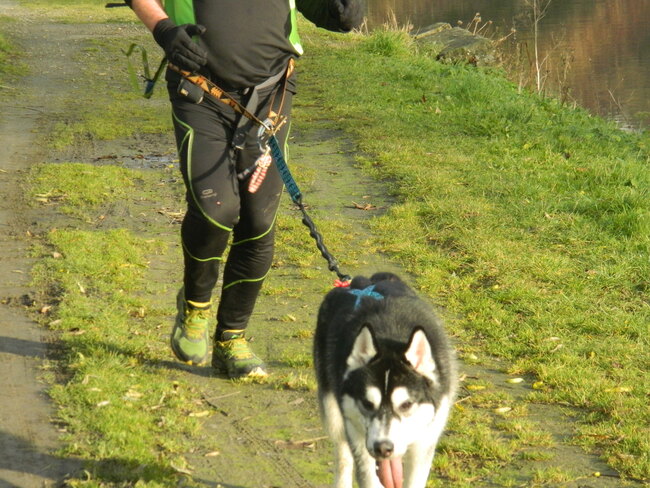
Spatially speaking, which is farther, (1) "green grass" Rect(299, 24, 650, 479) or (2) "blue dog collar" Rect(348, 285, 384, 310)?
(1) "green grass" Rect(299, 24, 650, 479)

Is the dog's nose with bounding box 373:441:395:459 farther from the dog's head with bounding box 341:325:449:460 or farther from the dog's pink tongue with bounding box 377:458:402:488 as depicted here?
the dog's pink tongue with bounding box 377:458:402:488

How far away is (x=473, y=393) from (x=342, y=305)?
1301 mm

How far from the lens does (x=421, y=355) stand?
135 inches

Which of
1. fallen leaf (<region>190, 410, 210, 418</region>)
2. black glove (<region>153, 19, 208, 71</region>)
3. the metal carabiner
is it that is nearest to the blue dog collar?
the metal carabiner

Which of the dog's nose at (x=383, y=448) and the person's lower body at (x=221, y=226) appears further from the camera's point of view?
the person's lower body at (x=221, y=226)

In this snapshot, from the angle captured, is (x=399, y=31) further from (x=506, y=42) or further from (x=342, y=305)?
(x=342, y=305)

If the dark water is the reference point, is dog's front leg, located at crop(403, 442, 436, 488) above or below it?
above

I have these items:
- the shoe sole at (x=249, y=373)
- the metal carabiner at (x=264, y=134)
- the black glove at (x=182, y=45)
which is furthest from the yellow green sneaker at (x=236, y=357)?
the black glove at (x=182, y=45)

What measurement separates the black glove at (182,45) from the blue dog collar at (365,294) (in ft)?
4.34

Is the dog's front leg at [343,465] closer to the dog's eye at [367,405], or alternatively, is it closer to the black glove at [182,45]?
the dog's eye at [367,405]

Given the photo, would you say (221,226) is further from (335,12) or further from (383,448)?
(383,448)

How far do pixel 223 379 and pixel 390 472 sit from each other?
180cm

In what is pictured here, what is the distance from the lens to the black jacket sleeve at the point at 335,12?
15.6 ft

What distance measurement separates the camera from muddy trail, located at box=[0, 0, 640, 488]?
4086 mm
